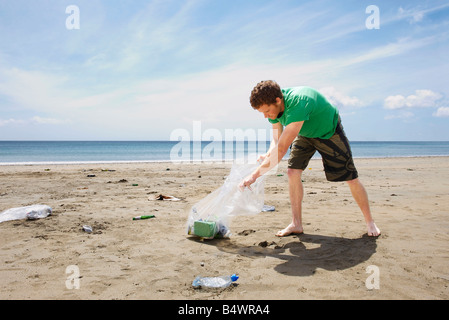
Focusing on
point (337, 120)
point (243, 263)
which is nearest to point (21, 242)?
point (243, 263)

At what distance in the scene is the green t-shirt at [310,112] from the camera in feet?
8.85

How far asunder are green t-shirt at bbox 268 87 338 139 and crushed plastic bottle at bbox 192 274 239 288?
1378mm

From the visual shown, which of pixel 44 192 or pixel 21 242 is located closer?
pixel 21 242

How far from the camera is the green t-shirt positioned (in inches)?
106

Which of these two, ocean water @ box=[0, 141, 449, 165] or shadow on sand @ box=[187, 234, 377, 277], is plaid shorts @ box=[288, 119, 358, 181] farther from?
ocean water @ box=[0, 141, 449, 165]

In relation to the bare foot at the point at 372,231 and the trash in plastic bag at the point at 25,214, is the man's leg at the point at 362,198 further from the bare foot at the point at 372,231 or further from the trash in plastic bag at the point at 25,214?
the trash in plastic bag at the point at 25,214

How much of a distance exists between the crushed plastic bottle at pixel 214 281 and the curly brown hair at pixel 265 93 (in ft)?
4.94

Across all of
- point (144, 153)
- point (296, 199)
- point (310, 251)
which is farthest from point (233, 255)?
point (144, 153)

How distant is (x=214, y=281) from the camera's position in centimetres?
226

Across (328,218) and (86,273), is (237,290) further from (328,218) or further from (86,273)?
(328,218)

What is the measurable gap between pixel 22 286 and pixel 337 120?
10.0 feet

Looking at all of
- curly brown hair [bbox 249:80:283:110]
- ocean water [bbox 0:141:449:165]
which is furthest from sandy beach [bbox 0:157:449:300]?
ocean water [bbox 0:141:449:165]

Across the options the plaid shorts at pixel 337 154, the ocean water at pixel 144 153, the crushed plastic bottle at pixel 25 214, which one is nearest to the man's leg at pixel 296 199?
the plaid shorts at pixel 337 154

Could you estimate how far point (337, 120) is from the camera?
10.3 ft
